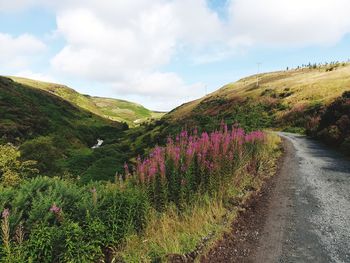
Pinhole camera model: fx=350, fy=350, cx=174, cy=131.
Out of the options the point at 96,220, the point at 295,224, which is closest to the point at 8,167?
the point at 96,220

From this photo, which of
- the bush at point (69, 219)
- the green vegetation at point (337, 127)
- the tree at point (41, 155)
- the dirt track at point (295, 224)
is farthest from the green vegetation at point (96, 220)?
the tree at point (41, 155)

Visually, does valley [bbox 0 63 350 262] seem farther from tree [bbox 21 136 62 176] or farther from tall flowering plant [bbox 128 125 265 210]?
tree [bbox 21 136 62 176]

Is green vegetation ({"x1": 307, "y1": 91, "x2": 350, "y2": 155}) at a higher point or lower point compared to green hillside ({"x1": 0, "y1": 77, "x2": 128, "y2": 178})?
higher

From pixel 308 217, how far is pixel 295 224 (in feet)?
2.22

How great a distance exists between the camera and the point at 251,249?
23.5 ft

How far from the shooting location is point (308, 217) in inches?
352

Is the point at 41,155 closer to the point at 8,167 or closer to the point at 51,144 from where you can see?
the point at 8,167

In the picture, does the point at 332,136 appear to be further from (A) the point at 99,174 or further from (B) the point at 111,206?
(B) the point at 111,206

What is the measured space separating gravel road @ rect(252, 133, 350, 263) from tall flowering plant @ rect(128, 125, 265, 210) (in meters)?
1.69

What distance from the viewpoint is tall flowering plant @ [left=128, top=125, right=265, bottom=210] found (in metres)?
8.12

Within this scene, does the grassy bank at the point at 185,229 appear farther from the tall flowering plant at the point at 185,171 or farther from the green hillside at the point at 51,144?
the green hillside at the point at 51,144

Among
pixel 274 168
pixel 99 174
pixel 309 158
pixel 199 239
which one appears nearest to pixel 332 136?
pixel 309 158

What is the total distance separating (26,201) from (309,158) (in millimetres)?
14664

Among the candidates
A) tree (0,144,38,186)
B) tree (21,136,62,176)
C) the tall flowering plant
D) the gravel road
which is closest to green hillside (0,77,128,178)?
tree (21,136,62,176)
